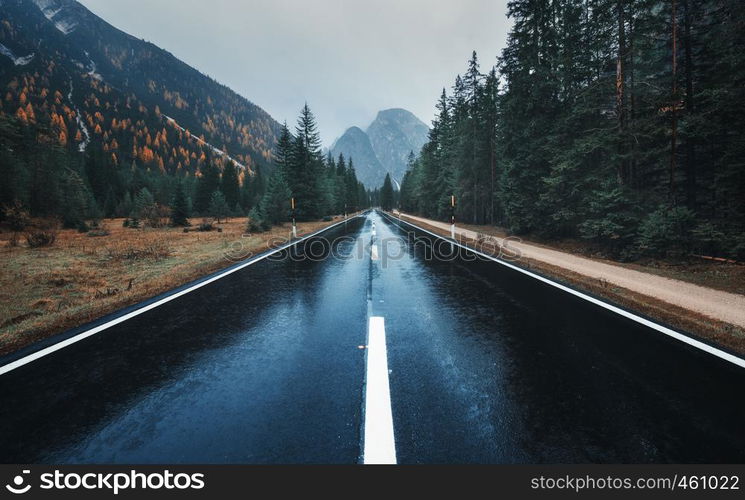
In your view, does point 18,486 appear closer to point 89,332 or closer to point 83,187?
point 89,332

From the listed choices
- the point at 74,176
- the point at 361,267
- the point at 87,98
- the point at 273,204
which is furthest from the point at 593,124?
the point at 87,98

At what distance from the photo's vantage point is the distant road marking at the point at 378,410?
196 centimetres

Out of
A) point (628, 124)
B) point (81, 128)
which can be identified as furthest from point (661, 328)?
point (81, 128)

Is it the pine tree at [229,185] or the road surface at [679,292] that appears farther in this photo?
the pine tree at [229,185]

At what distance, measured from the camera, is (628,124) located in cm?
1259

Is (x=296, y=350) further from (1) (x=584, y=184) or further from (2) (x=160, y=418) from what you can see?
(1) (x=584, y=184)

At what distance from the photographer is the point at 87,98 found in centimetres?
16412

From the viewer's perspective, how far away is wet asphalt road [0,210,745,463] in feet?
6.68

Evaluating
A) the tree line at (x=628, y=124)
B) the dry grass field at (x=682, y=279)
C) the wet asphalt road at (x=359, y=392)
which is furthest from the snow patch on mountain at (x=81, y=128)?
the dry grass field at (x=682, y=279)

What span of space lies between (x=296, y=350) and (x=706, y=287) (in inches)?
368

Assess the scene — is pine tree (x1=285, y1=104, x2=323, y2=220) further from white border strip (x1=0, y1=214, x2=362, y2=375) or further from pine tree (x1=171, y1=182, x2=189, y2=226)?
white border strip (x1=0, y1=214, x2=362, y2=375)

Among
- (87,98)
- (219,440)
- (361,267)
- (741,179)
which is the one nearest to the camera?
(219,440)
